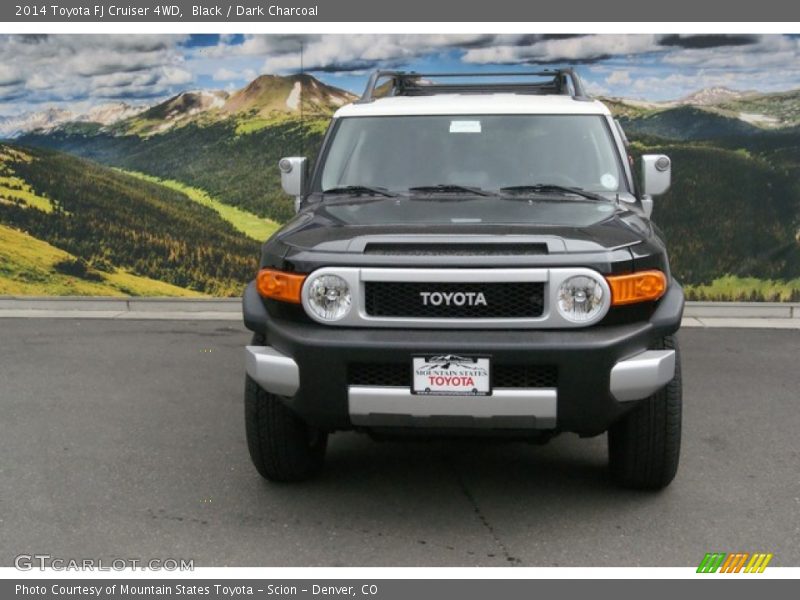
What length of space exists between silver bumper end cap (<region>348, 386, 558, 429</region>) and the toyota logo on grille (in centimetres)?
37

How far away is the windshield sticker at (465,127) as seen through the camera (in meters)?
5.58

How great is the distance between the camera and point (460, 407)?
411cm

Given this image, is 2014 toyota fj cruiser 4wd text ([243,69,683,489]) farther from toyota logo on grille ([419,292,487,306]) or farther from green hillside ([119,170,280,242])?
green hillside ([119,170,280,242])

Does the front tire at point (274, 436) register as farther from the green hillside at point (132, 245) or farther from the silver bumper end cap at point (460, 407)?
the green hillside at point (132, 245)

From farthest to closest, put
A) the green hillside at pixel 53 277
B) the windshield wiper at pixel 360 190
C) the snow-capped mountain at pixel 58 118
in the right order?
the snow-capped mountain at pixel 58 118 → the green hillside at pixel 53 277 → the windshield wiper at pixel 360 190

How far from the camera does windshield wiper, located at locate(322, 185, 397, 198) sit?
17.3ft

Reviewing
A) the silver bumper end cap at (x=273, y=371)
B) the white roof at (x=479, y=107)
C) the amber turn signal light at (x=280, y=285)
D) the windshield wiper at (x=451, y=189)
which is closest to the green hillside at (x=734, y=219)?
the white roof at (x=479, y=107)

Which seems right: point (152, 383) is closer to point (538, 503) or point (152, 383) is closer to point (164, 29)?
point (538, 503)

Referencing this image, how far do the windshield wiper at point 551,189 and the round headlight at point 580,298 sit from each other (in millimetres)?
1110

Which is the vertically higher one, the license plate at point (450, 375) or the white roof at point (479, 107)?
the white roof at point (479, 107)

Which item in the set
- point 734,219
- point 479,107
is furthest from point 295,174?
point 734,219

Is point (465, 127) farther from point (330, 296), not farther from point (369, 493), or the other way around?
point (369, 493)

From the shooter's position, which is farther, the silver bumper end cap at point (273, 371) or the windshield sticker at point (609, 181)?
the windshield sticker at point (609, 181)

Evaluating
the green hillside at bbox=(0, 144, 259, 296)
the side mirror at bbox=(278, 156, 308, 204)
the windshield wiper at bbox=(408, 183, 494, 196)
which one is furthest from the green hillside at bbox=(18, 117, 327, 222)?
the windshield wiper at bbox=(408, 183, 494, 196)
